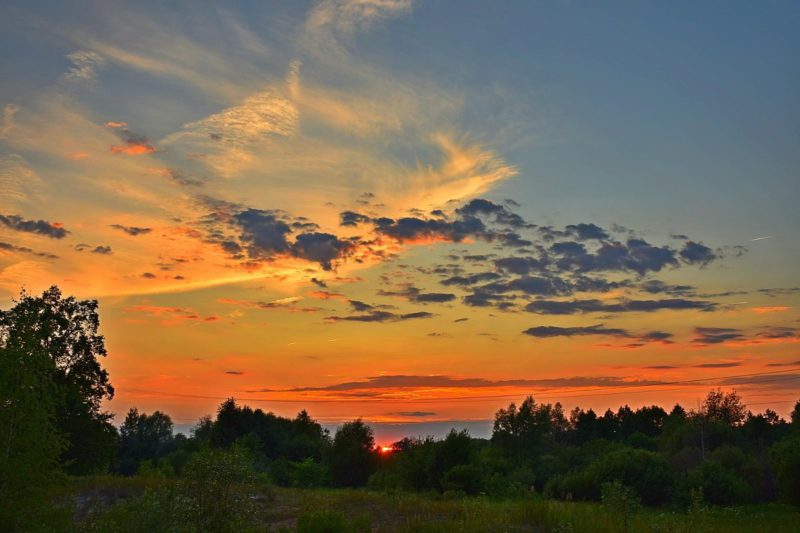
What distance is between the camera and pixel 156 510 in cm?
1527

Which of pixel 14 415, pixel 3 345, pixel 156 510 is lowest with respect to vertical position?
pixel 156 510

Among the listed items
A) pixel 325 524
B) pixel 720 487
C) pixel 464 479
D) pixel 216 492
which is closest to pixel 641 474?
pixel 720 487

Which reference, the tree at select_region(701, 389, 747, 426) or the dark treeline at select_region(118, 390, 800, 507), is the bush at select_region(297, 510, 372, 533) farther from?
the tree at select_region(701, 389, 747, 426)

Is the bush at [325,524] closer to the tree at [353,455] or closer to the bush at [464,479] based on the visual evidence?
the bush at [464,479]

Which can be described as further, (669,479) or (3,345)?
(669,479)

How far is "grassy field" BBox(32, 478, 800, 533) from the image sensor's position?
16.5 meters

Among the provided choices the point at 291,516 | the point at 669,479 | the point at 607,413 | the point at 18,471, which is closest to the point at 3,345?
the point at 18,471

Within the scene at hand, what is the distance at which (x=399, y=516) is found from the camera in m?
27.8

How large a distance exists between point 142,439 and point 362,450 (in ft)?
293

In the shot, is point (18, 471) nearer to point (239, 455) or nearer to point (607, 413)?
point (239, 455)

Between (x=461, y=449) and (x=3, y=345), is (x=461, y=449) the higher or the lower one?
the lower one

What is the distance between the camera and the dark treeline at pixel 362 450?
56.2 ft

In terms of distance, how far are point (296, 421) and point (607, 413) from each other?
66852 millimetres

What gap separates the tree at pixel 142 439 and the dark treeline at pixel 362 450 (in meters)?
1.10
